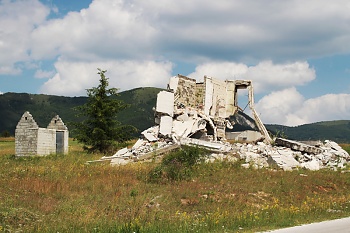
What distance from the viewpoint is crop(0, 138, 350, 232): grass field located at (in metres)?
11.3

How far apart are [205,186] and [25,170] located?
361 inches

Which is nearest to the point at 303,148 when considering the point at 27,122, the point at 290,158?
the point at 290,158

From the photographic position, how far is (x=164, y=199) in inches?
631

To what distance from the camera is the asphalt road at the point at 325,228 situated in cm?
1020

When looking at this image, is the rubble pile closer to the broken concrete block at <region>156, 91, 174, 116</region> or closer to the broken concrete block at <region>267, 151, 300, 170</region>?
the broken concrete block at <region>267, 151, 300, 170</region>

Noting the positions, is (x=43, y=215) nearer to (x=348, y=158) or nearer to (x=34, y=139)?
(x=34, y=139)

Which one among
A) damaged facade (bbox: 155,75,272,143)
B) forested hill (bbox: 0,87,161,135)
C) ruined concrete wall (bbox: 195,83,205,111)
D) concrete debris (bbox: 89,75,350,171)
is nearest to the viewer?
concrete debris (bbox: 89,75,350,171)

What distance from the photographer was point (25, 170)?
2175cm

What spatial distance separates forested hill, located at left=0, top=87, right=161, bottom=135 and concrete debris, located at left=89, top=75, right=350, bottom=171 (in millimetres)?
109564

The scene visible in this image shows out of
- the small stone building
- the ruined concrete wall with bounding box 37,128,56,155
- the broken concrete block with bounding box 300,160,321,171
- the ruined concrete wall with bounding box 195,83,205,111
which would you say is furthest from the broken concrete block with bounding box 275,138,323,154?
the small stone building

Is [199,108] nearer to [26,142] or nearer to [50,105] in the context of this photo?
[26,142]

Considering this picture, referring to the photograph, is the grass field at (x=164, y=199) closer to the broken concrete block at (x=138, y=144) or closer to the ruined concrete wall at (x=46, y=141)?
the broken concrete block at (x=138, y=144)

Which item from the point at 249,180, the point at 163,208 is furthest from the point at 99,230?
the point at 249,180

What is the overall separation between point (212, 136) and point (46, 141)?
12047 mm
